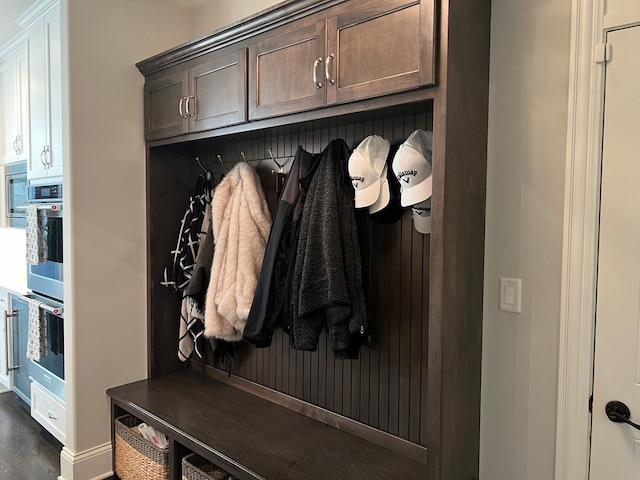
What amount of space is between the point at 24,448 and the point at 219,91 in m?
2.52

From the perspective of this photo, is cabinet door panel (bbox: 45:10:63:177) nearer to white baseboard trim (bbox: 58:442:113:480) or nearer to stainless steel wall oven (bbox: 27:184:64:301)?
stainless steel wall oven (bbox: 27:184:64:301)

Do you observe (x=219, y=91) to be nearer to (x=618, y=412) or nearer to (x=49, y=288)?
(x=49, y=288)

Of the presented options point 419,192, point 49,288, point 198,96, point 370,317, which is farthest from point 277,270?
point 49,288

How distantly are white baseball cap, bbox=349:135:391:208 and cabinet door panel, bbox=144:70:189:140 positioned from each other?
3.44 ft

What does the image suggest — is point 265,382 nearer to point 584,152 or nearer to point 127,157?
point 127,157

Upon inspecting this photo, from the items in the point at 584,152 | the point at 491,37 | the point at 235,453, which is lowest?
the point at 235,453

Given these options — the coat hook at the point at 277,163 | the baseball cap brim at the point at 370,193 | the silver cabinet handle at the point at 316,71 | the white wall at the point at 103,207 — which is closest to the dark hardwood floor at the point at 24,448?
the white wall at the point at 103,207

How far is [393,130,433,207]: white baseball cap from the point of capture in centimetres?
164

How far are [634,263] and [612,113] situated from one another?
47 cm

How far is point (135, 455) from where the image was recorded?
7.89 feet

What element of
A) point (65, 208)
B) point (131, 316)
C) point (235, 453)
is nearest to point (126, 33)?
point (65, 208)

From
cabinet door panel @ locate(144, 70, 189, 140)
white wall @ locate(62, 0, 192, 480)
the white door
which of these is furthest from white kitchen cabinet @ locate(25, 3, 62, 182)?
the white door

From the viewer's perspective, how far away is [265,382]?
99.5 inches

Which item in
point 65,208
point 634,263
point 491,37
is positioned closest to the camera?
point 634,263
